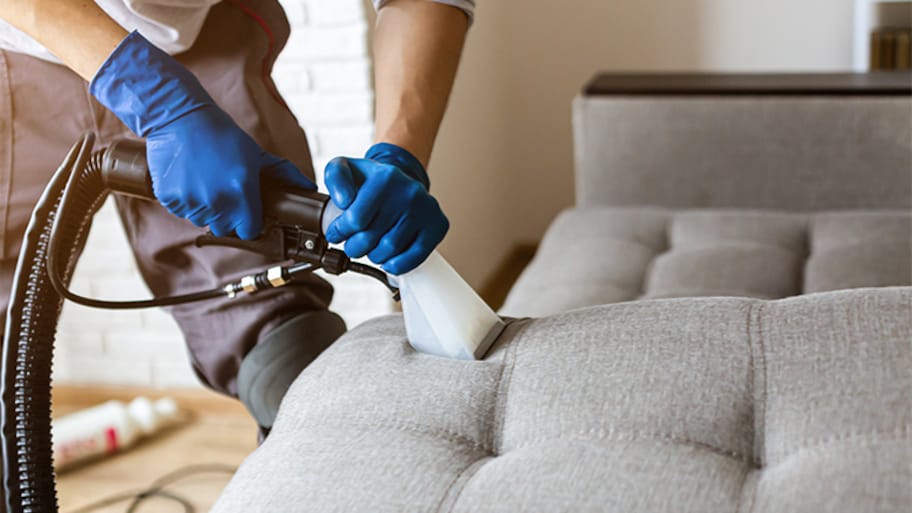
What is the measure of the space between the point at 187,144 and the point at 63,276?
0.78ft

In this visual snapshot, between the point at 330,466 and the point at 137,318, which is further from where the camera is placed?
the point at 137,318

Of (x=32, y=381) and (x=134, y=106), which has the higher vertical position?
(x=134, y=106)

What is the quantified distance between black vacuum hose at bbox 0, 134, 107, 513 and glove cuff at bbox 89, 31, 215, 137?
0.08 m

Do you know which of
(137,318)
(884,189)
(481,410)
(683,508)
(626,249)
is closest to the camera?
(683,508)

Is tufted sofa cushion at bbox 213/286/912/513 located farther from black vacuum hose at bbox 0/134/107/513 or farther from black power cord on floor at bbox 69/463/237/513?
black power cord on floor at bbox 69/463/237/513

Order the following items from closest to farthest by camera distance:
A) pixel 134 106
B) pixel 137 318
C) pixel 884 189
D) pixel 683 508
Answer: pixel 683 508 → pixel 134 106 → pixel 884 189 → pixel 137 318

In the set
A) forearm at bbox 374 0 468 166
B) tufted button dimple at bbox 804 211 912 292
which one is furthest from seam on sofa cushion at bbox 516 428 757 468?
tufted button dimple at bbox 804 211 912 292

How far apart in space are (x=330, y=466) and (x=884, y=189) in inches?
59.5

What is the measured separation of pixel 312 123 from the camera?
2.01 meters

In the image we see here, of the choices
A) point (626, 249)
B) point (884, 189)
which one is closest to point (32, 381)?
point (626, 249)

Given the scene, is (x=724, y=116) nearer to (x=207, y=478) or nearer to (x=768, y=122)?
(x=768, y=122)

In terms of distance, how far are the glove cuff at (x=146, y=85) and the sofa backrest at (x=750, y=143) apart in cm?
124

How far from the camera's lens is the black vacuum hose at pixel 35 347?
95 centimetres

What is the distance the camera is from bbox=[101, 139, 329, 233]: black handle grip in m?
0.88
